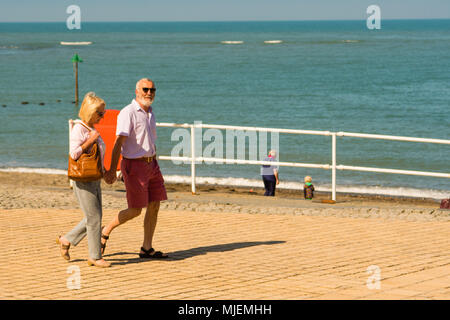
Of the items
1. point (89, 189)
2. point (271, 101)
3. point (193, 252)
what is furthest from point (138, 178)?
point (271, 101)

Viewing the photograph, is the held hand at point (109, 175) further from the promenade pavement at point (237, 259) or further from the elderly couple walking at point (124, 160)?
the promenade pavement at point (237, 259)

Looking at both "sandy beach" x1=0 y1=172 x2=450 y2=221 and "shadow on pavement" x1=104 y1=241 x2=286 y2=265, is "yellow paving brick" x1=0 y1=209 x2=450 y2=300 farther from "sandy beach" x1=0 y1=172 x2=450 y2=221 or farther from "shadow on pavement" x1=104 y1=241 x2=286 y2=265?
"sandy beach" x1=0 y1=172 x2=450 y2=221

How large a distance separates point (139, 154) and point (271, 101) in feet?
152

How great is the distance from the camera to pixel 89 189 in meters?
7.09

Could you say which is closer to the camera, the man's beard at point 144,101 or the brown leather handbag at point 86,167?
the brown leather handbag at point 86,167

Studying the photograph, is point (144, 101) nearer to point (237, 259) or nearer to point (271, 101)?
point (237, 259)

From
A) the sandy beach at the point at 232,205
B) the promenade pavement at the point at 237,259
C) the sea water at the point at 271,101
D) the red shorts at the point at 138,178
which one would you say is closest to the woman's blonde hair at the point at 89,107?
the red shorts at the point at 138,178

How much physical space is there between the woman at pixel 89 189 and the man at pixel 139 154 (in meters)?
0.19

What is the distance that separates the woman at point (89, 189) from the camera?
6.92 meters

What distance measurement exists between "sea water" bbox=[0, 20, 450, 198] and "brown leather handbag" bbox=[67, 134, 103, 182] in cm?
1500

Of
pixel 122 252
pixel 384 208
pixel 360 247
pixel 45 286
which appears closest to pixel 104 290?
pixel 45 286

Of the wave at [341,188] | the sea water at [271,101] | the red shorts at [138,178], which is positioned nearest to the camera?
the red shorts at [138,178]

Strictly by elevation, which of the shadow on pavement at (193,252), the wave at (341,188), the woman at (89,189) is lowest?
the wave at (341,188)

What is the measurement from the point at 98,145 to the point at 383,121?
36.9 metres
